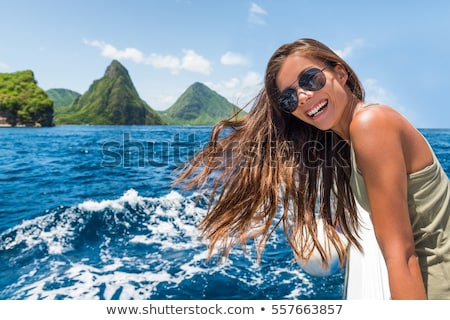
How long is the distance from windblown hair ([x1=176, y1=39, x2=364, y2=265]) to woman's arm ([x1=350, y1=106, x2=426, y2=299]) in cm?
76

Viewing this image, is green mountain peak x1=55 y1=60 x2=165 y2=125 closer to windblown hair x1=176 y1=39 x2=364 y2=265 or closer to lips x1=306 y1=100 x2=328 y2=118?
windblown hair x1=176 y1=39 x2=364 y2=265

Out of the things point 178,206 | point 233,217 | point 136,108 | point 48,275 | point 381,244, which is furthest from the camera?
point 136,108

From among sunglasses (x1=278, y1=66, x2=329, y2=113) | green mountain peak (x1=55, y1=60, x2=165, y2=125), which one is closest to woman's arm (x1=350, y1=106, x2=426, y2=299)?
sunglasses (x1=278, y1=66, x2=329, y2=113)

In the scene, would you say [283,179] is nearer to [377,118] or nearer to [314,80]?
[314,80]

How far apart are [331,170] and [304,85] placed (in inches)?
27.8

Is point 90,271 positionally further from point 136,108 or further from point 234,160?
point 136,108

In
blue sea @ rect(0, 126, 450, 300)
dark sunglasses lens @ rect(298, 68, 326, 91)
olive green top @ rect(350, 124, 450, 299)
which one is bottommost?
blue sea @ rect(0, 126, 450, 300)

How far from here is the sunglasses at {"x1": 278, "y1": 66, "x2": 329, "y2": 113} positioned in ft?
5.96

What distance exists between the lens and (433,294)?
159 cm

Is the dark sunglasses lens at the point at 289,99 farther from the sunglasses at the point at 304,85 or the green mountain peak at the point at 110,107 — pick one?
the green mountain peak at the point at 110,107

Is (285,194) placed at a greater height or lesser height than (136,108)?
lesser
